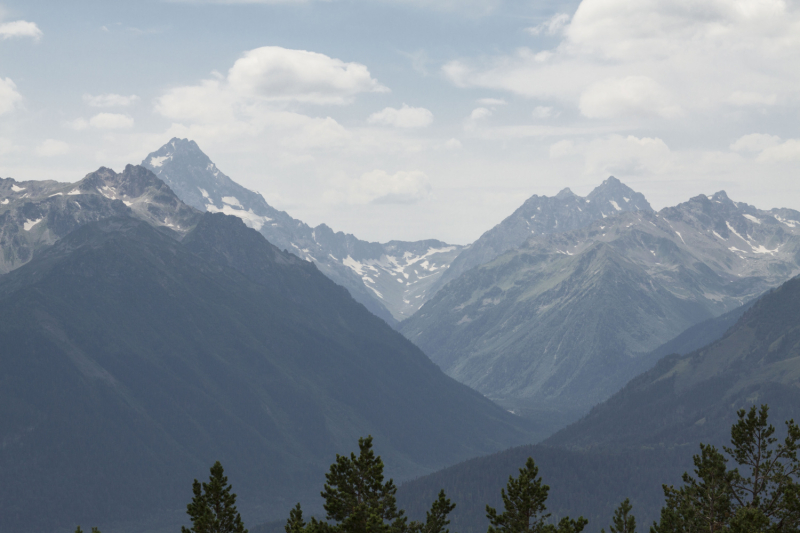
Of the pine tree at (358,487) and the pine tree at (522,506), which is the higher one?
the pine tree at (358,487)

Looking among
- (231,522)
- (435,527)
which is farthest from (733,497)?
(231,522)

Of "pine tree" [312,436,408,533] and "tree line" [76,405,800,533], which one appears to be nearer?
"tree line" [76,405,800,533]

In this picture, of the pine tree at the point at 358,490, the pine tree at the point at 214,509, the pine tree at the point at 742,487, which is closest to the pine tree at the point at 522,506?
the pine tree at the point at 358,490

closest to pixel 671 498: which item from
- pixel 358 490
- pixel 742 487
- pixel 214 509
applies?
pixel 742 487

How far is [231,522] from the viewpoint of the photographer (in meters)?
71.4

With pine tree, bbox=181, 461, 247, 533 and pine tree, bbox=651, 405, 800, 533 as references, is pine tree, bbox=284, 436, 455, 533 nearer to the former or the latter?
pine tree, bbox=181, 461, 247, 533

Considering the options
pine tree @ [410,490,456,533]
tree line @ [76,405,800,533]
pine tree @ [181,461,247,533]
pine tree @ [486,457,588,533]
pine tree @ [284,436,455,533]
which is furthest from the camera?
pine tree @ [181,461,247,533]

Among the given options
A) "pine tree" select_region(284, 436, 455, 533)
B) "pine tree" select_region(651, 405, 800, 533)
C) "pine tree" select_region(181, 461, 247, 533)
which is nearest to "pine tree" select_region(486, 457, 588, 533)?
"pine tree" select_region(284, 436, 455, 533)

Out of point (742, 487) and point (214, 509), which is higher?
point (214, 509)

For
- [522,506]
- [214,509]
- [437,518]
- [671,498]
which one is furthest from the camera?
[214,509]

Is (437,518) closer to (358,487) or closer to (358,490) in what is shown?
(358,490)

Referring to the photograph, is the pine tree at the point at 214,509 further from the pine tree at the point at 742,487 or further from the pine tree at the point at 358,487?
the pine tree at the point at 742,487

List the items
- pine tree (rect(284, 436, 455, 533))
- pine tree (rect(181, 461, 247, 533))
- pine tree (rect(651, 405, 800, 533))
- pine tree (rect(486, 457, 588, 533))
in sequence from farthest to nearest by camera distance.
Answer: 1. pine tree (rect(181, 461, 247, 533))
2. pine tree (rect(284, 436, 455, 533))
3. pine tree (rect(486, 457, 588, 533))
4. pine tree (rect(651, 405, 800, 533))

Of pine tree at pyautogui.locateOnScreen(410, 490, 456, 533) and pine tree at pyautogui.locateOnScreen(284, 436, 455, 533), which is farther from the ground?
pine tree at pyautogui.locateOnScreen(284, 436, 455, 533)
